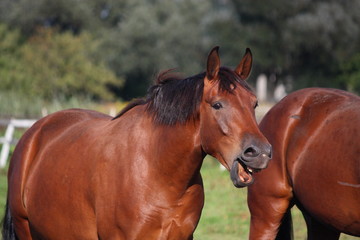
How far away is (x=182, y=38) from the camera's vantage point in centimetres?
4281

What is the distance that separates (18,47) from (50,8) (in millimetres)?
8056

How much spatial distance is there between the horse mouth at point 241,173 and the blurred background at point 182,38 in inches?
1211

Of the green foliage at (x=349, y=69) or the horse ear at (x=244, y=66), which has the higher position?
the horse ear at (x=244, y=66)

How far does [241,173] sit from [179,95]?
2.15 ft

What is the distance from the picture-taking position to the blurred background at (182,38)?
118ft

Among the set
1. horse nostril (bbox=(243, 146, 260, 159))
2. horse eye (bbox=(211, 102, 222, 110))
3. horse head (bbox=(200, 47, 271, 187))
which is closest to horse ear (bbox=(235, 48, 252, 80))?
horse head (bbox=(200, 47, 271, 187))

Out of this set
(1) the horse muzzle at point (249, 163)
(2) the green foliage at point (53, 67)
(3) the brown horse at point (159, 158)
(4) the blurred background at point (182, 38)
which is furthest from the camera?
(4) the blurred background at point (182, 38)

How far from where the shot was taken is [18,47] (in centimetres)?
3488

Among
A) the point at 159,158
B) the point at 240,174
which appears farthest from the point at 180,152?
the point at 240,174

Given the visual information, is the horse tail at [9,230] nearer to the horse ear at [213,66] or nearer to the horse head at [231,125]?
the horse head at [231,125]

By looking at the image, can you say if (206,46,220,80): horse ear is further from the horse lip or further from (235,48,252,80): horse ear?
the horse lip

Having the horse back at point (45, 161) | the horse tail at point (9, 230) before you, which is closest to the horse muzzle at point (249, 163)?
the horse back at point (45, 161)

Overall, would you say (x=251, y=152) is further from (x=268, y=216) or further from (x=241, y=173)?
(x=268, y=216)

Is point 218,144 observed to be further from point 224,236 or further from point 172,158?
point 224,236
